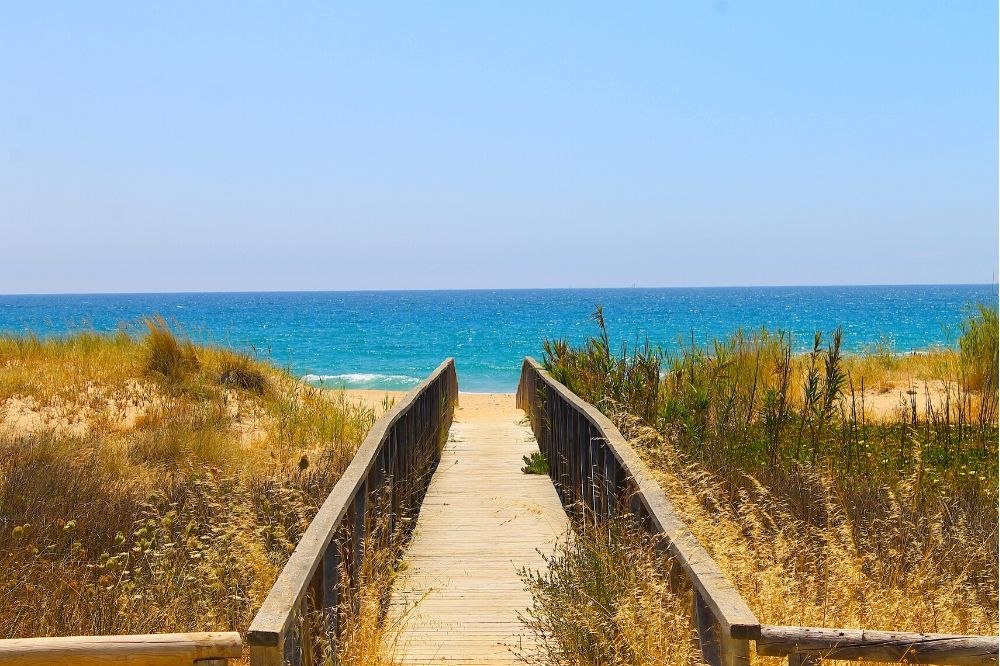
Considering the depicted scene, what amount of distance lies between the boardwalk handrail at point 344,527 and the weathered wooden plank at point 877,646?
168 centimetres

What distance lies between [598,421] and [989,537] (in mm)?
2945

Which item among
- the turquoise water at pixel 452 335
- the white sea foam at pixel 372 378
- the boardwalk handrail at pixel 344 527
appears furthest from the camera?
the white sea foam at pixel 372 378

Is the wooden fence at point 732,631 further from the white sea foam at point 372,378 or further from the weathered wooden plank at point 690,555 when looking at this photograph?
the white sea foam at point 372,378

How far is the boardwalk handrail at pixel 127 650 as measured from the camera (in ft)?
10.4

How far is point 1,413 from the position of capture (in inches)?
448

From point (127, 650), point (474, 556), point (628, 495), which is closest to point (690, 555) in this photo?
point (628, 495)

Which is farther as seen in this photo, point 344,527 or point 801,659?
point 344,527

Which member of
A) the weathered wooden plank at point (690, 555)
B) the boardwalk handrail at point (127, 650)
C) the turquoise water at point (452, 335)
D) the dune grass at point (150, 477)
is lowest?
the turquoise water at point (452, 335)

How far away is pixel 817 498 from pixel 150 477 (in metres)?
5.89

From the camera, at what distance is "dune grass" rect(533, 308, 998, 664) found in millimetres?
4832

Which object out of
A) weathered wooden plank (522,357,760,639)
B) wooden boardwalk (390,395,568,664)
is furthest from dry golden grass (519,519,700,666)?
wooden boardwalk (390,395,568,664)

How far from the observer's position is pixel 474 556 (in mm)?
6672

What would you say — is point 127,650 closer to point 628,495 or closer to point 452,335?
point 628,495

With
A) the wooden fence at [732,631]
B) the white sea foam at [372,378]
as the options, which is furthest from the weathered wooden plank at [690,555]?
the white sea foam at [372,378]
